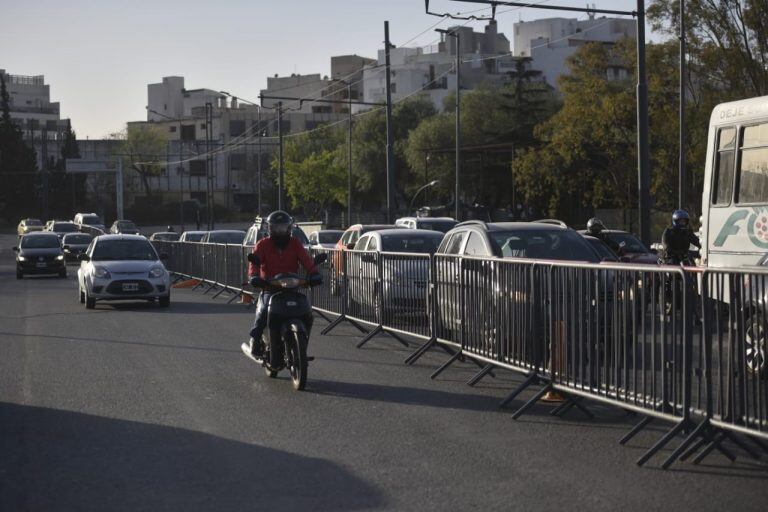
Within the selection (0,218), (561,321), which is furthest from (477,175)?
(561,321)

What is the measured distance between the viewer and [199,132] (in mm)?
150500

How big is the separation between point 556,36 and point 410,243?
117m

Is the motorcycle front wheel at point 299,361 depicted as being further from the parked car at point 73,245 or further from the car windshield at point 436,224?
the parked car at point 73,245

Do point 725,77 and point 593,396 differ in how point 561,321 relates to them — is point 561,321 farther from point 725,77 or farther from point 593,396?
point 725,77

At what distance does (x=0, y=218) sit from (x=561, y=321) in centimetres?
11866

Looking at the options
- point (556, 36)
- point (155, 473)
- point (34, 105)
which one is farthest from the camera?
point (34, 105)

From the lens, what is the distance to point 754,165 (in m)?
15.6

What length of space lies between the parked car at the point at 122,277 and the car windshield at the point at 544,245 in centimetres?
1140

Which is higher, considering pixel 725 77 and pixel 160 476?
pixel 725 77

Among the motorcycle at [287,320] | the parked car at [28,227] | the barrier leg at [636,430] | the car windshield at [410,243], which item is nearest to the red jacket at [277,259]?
the motorcycle at [287,320]

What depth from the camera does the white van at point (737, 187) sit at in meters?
15.3

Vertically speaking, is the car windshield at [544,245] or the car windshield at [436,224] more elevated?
the car windshield at [544,245]

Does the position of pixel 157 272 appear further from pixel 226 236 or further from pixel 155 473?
pixel 155 473

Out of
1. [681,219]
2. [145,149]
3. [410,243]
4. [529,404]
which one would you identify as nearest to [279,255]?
[529,404]
